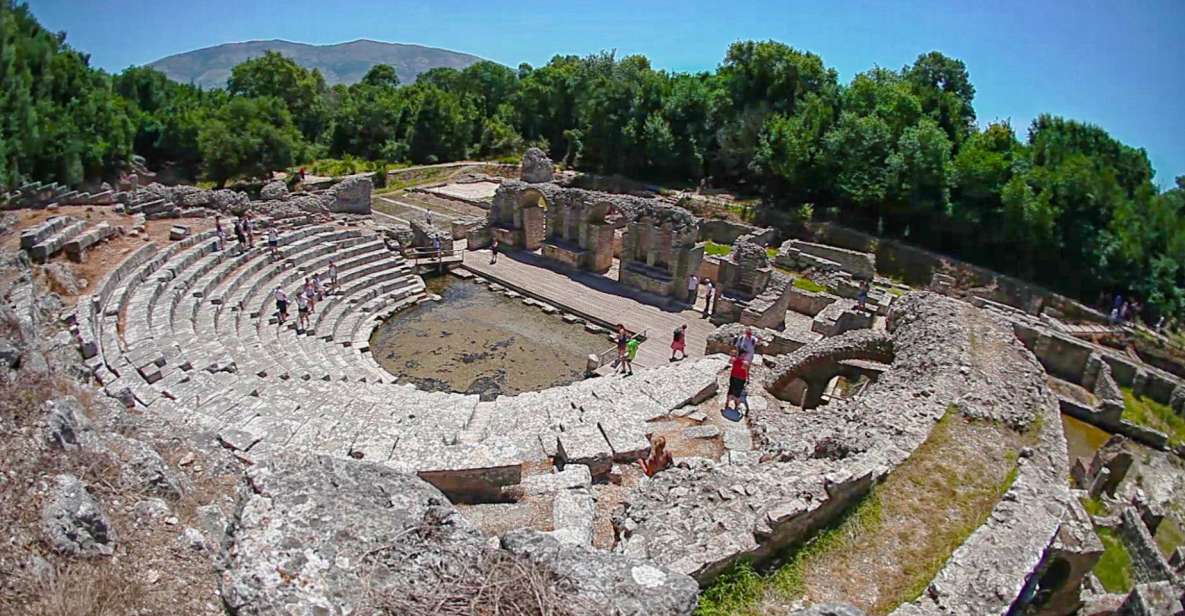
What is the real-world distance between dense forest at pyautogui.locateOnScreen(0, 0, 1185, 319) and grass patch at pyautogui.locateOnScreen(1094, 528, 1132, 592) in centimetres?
1605

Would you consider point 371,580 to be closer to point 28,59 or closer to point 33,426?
point 33,426

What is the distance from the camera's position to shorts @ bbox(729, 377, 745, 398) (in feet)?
38.2

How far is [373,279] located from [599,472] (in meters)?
13.7

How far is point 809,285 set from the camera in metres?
22.3

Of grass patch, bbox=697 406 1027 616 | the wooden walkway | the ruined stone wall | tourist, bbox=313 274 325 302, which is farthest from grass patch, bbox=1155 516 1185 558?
tourist, bbox=313 274 325 302

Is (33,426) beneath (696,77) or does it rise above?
beneath

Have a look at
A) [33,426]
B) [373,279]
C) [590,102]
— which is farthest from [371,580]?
[590,102]

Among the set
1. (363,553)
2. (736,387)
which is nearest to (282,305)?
(736,387)

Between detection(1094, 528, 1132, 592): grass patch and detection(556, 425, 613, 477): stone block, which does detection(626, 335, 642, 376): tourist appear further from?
detection(1094, 528, 1132, 592): grass patch

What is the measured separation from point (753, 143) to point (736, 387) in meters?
25.8

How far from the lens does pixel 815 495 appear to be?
6.89 m

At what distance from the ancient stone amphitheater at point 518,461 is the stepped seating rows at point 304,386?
58 mm

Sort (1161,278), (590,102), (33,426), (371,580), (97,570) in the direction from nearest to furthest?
(371,580) < (97,570) < (33,426) < (1161,278) < (590,102)

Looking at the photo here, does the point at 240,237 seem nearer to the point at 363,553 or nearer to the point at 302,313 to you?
the point at 302,313
